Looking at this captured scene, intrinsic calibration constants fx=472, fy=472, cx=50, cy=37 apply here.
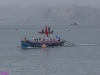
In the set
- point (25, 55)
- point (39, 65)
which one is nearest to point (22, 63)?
point (39, 65)

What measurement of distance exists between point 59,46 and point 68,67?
30472 mm

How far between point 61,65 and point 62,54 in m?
16.4

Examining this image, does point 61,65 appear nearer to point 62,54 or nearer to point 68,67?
point 68,67

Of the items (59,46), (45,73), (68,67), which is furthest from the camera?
(59,46)

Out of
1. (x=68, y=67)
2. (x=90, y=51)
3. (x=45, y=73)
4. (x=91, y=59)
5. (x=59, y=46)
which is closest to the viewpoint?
(x=45, y=73)

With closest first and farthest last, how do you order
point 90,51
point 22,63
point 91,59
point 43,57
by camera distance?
point 22,63
point 91,59
point 43,57
point 90,51

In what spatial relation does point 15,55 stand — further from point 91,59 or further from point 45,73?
point 45,73

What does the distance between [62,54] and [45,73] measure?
75.5 ft

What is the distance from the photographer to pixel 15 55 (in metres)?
74.9

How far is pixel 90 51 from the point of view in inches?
3145

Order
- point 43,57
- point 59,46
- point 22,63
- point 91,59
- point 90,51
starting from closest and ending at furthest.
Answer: point 22,63
point 91,59
point 43,57
point 90,51
point 59,46

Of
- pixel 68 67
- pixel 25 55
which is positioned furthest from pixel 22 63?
pixel 25 55

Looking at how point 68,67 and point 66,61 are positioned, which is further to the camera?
point 66,61

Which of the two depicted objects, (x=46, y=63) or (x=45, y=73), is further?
(x=46, y=63)
